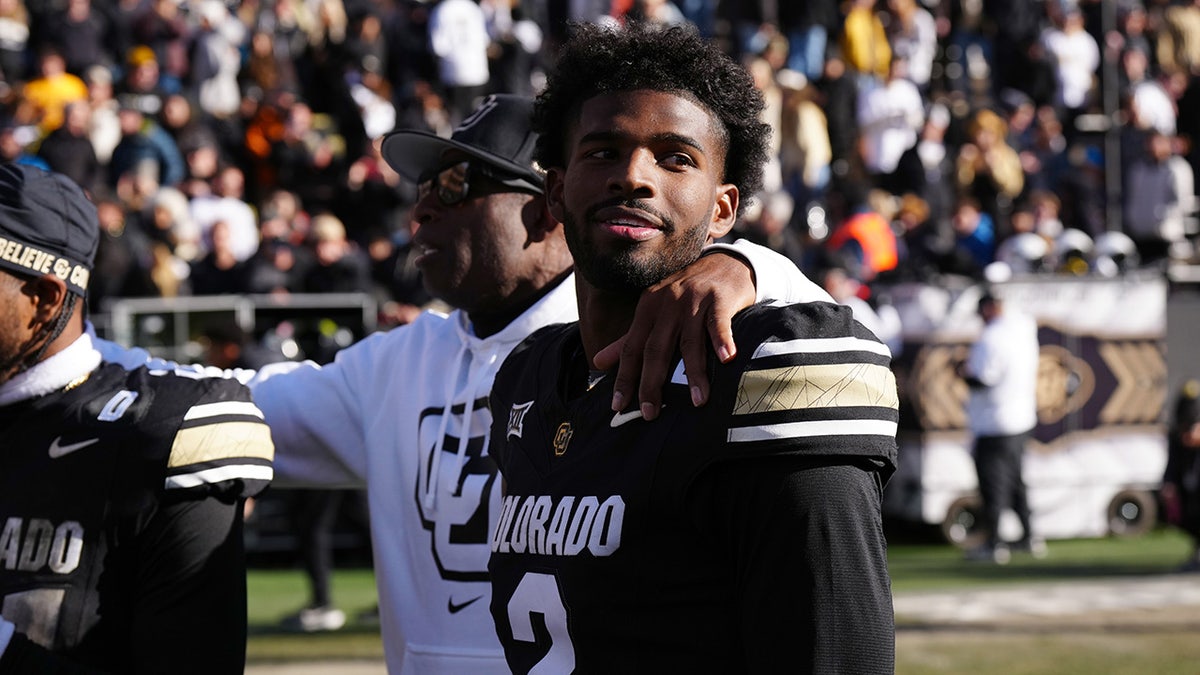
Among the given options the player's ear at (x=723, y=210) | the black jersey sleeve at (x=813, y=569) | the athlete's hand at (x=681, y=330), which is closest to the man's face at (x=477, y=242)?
the player's ear at (x=723, y=210)

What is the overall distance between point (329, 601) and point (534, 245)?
5.91 m

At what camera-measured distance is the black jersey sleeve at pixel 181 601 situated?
9.05 feet

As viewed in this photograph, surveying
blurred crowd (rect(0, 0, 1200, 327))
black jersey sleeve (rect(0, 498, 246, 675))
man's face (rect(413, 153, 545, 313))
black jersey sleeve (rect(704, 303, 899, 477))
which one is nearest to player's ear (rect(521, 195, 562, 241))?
man's face (rect(413, 153, 545, 313))

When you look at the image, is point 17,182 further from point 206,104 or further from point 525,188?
point 206,104

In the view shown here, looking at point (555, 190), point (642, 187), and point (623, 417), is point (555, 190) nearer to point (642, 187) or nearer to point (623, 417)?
point (642, 187)

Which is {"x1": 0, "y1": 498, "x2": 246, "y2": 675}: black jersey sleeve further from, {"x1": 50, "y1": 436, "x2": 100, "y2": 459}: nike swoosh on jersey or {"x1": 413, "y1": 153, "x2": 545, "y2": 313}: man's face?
{"x1": 413, "y1": 153, "x2": 545, "y2": 313}: man's face

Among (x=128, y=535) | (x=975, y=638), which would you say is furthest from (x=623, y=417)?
(x=975, y=638)

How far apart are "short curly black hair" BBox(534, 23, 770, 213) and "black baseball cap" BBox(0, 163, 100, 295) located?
3.11 ft

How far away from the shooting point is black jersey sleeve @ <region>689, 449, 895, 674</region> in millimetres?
1985

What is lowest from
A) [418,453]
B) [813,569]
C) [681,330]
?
[813,569]

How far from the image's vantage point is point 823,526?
1.99 metres

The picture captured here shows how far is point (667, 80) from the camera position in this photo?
2.44 metres

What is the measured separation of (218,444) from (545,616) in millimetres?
841

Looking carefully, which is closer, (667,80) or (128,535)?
(667,80)
